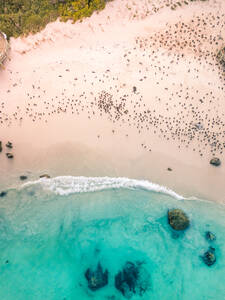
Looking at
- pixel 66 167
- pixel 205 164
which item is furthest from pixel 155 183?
pixel 66 167

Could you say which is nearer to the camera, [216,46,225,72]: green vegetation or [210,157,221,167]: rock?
[210,157,221,167]: rock

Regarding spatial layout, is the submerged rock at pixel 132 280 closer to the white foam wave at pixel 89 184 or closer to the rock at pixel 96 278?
the rock at pixel 96 278

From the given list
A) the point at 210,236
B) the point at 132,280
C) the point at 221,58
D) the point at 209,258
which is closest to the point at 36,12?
the point at 221,58

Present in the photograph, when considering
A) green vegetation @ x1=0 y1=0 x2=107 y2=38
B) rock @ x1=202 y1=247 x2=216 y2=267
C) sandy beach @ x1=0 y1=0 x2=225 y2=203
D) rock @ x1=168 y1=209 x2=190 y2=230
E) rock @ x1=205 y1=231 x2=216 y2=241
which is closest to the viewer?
rock @ x1=202 y1=247 x2=216 y2=267

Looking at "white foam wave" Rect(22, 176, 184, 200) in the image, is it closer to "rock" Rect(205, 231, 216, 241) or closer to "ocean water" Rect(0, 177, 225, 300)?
"ocean water" Rect(0, 177, 225, 300)

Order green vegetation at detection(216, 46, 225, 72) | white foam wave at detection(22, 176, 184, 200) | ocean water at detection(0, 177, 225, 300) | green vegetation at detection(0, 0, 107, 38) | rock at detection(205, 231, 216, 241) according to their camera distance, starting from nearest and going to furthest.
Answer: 1. ocean water at detection(0, 177, 225, 300)
2. rock at detection(205, 231, 216, 241)
3. white foam wave at detection(22, 176, 184, 200)
4. green vegetation at detection(0, 0, 107, 38)
5. green vegetation at detection(216, 46, 225, 72)

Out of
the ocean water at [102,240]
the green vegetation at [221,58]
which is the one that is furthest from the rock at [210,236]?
the green vegetation at [221,58]

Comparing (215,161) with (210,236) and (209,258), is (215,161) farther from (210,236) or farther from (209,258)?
(209,258)

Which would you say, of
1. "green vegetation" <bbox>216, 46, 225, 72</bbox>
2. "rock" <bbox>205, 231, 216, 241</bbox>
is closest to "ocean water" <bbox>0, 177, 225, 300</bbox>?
"rock" <bbox>205, 231, 216, 241</bbox>
